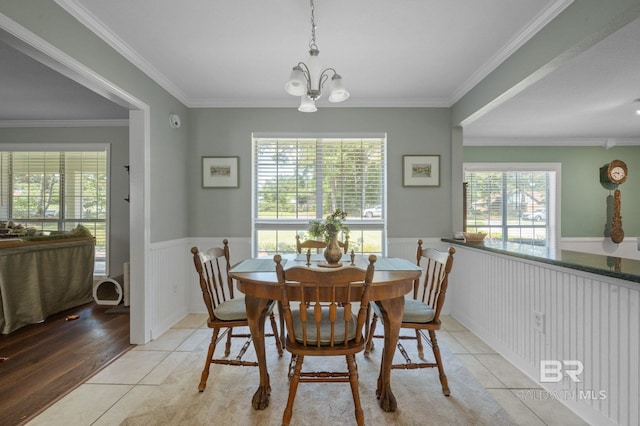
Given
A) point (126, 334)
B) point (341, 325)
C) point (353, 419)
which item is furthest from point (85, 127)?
point (353, 419)

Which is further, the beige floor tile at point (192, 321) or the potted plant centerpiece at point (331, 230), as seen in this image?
the beige floor tile at point (192, 321)

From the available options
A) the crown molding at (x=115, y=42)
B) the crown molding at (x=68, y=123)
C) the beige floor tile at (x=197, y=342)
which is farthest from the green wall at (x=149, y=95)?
the crown molding at (x=68, y=123)

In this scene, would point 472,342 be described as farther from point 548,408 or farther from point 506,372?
point 548,408

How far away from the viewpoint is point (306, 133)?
383cm

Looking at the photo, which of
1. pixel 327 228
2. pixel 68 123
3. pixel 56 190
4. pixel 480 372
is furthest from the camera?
pixel 56 190

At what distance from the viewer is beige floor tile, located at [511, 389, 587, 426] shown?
1.82 meters

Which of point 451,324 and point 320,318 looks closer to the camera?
point 320,318

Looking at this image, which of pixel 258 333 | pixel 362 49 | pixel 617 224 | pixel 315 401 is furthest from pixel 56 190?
pixel 617 224

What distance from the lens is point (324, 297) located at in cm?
178

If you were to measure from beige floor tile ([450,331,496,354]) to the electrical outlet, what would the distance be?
2.13 feet

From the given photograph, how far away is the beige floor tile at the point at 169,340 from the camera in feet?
9.28

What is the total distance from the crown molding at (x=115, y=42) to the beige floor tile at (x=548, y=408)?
3864 millimetres

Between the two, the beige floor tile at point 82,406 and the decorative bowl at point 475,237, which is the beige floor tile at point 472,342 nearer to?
the decorative bowl at point 475,237

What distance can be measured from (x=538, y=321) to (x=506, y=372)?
1.62ft
